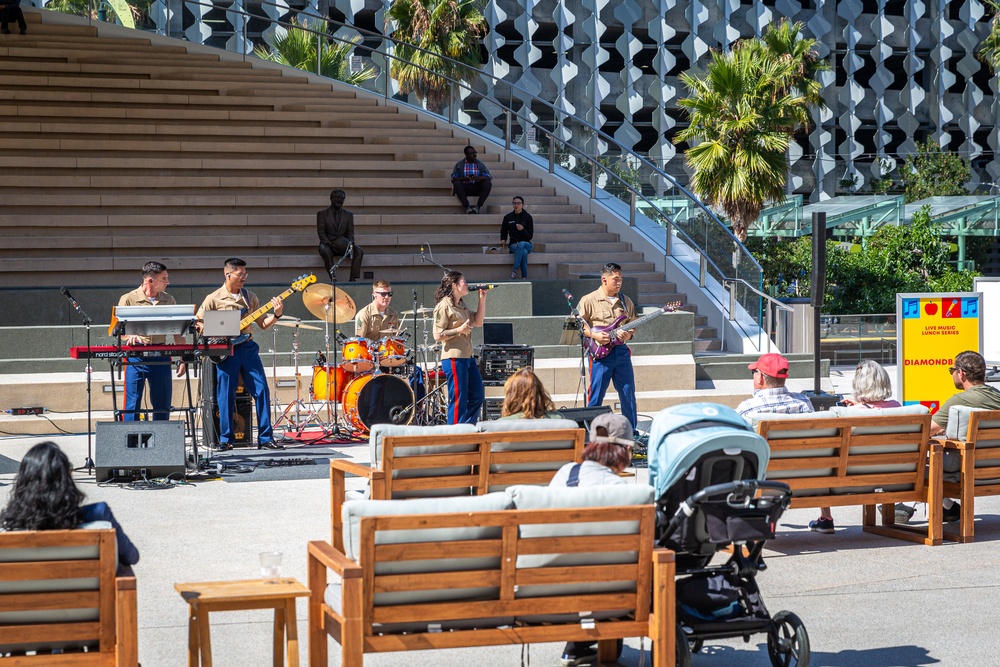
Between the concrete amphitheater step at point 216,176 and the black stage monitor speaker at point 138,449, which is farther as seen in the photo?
the concrete amphitheater step at point 216,176

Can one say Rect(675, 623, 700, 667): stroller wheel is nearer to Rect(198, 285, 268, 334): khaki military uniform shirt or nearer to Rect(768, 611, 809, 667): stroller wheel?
Rect(768, 611, 809, 667): stroller wheel

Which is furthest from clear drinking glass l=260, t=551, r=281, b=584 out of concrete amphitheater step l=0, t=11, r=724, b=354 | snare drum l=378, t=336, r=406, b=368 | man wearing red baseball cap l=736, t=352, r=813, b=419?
concrete amphitheater step l=0, t=11, r=724, b=354

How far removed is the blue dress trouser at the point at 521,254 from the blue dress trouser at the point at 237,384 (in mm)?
8076

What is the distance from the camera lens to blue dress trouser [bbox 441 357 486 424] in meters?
12.4

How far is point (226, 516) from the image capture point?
8.93 metres

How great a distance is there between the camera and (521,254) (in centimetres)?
1970

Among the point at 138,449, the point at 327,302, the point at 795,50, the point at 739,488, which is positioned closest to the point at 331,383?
the point at 327,302

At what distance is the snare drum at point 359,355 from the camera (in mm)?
12953

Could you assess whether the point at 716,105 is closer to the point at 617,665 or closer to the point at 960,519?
the point at 960,519

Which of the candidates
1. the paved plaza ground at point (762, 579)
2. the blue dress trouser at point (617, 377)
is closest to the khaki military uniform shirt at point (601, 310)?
the blue dress trouser at point (617, 377)

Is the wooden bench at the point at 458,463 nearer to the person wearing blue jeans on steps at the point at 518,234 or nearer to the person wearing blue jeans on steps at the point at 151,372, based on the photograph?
the person wearing blue jeans on steps at the point at 151,372

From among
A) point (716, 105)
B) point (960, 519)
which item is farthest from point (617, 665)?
point (716, 105)

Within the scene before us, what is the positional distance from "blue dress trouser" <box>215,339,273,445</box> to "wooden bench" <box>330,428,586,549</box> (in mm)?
4735

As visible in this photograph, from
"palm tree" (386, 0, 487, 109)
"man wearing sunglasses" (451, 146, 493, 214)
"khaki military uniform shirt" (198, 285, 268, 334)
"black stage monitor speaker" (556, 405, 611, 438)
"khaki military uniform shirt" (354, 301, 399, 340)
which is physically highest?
"palm tree" (386, 0, 487, 109)
